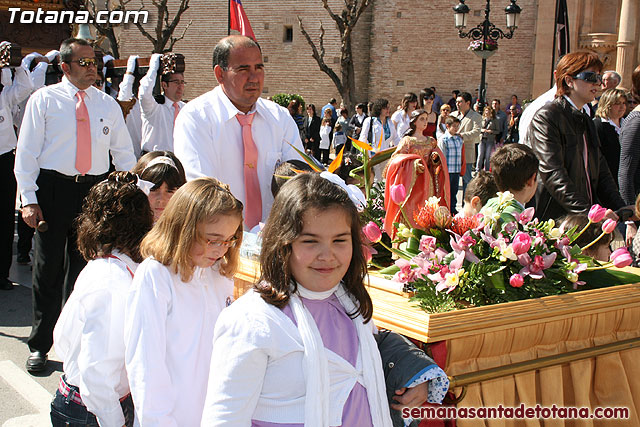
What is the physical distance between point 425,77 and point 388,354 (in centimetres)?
3182

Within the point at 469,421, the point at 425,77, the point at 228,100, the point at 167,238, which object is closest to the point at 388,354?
the point at 469,421

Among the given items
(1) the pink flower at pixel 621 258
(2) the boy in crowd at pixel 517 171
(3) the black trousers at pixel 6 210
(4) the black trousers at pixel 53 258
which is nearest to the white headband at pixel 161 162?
(4) the black trousers at pixel 53 258

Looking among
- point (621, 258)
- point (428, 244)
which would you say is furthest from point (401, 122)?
point (428, 244)

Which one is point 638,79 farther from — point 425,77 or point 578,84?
point 425,77

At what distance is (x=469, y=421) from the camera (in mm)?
2555

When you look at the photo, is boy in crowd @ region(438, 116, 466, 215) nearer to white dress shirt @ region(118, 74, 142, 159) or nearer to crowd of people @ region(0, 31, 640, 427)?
white dress shirt @ region(118, 74, 142, 159)

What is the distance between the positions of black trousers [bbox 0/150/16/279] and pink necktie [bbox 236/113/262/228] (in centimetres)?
406

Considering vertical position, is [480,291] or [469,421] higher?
[480,291]

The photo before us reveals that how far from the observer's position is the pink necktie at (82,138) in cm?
539

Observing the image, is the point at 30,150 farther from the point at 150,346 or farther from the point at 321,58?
the point at 321,58

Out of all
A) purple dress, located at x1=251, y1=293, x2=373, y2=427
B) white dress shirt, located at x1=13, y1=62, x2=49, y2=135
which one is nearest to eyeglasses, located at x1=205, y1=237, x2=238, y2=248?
purple dress, located at x1=251, y1=293, x2=373, y2=427

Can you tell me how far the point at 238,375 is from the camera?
6.55 feet

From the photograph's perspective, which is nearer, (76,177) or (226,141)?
(226,141)

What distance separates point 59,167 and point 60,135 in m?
0.24
